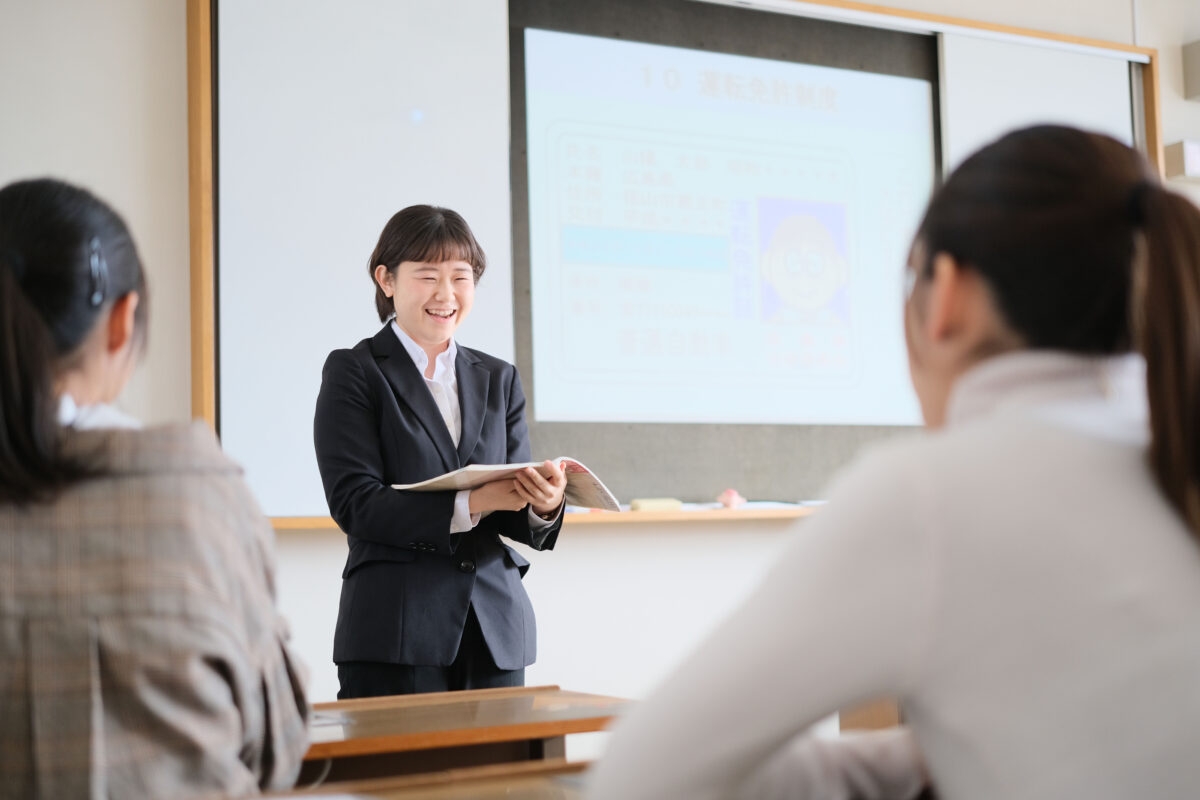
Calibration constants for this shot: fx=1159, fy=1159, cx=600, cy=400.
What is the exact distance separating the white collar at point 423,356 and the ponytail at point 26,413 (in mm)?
1375

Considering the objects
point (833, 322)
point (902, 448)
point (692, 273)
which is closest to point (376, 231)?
point (692, 273)

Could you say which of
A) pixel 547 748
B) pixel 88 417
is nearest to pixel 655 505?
pixel 547 748

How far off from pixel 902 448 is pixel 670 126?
334 centimetres

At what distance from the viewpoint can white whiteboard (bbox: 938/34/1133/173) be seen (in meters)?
4.39

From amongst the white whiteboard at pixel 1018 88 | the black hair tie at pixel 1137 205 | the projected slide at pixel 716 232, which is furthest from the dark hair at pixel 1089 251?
the white whiteboard at pixel 1018 88

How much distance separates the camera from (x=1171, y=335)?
786mm

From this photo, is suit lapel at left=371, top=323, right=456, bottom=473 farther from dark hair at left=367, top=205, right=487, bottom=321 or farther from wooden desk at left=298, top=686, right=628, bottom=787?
wooden desk at left=298, top=686, right=628, bottom=787

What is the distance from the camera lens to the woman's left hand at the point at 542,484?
2.23 m

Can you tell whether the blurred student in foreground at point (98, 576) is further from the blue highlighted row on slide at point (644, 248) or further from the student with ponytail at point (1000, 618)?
the blue highlighted row on slide at point (644, 248)

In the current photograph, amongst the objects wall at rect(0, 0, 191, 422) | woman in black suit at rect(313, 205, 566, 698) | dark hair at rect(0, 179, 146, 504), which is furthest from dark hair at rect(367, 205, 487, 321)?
dark hair at rect(0, 179, 146, 504)

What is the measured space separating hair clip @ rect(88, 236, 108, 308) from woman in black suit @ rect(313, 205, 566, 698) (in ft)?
3.74

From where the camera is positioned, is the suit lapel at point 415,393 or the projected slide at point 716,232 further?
the projected slide at point 716,232

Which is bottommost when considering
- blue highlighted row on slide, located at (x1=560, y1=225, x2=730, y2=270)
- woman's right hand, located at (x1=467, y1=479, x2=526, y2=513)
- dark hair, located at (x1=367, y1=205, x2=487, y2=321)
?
woman's right hand, located at (x1=467, y1=479, x2=526, y2=513)

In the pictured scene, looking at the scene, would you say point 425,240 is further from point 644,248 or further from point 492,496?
point 644,248
